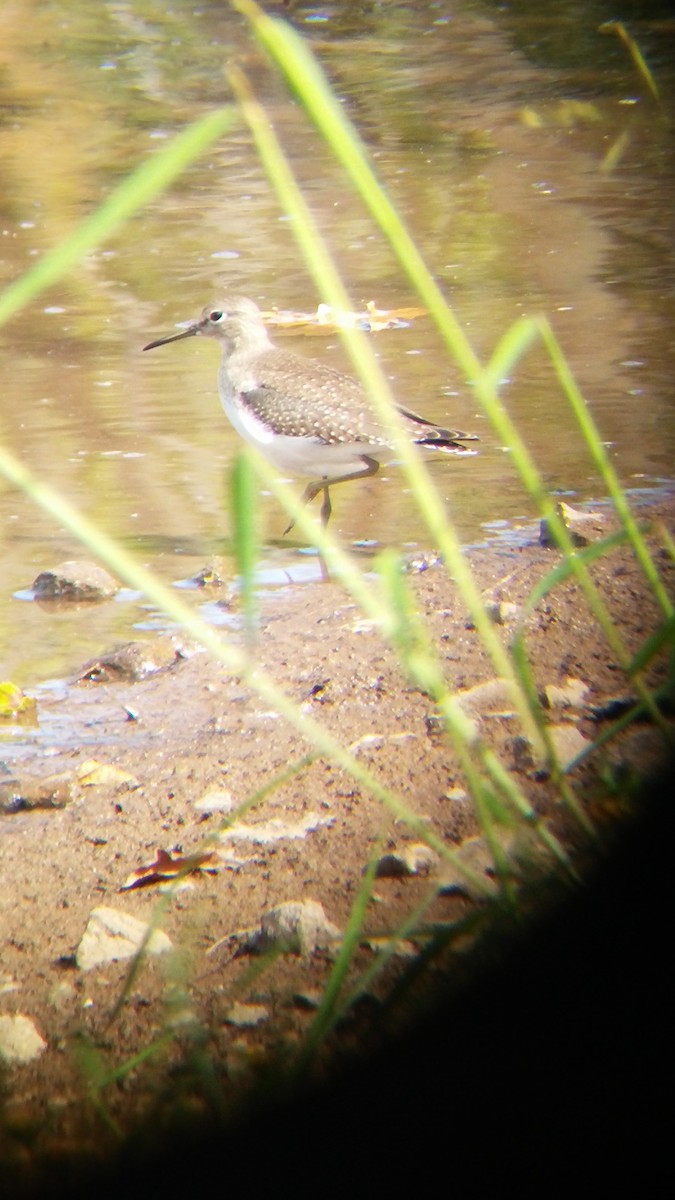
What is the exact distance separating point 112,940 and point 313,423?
3.90 m

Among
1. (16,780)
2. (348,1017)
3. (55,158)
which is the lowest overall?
(55,158)

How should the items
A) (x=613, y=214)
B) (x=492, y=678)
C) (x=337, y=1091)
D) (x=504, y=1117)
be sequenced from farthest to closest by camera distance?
(x=613, y=214), (x=492, y=678), (x=337, y=1091), (x=504, y=1117)

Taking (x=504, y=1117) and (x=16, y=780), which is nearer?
(x=504, y=1117)

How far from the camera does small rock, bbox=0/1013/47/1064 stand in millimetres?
2139

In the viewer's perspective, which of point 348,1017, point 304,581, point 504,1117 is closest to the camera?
point 504,1117

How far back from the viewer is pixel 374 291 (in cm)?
941

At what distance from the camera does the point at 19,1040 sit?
2.18 metres

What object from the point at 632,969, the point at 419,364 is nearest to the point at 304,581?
the point at 419,364

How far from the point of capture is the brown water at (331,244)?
20.5 ft

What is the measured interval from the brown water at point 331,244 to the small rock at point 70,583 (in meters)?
0.08

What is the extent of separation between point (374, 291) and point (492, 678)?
6.13 m

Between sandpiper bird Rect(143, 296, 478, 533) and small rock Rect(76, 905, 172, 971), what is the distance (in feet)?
11.5

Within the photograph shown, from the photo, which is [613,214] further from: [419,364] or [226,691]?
[226,691]

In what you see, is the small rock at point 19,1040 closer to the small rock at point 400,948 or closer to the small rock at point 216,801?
the small rock at point 400,948
